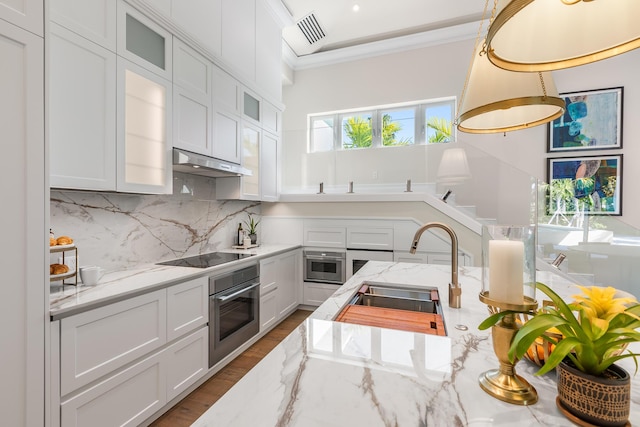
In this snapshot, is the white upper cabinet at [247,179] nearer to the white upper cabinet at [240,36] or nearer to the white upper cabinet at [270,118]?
the white upper cabinet at [270,118]

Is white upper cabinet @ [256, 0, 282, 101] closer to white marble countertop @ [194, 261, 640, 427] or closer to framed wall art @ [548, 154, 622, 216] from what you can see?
white marble countertop @ [194, 261, 640, 427]

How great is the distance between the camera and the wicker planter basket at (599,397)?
0.52 meters

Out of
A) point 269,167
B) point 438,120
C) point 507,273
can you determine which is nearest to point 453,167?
point 438,120

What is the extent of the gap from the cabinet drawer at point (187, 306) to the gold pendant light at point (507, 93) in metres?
1.85

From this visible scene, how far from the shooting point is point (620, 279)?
2.86 m

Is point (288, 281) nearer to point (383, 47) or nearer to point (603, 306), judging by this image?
point (603, 306)

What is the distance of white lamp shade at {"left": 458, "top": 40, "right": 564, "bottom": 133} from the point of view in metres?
1.00

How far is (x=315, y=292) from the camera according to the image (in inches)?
146

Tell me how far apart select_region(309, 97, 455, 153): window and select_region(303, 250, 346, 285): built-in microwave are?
1471mm

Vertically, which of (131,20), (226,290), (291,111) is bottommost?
(226,290)

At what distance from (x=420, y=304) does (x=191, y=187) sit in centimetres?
231

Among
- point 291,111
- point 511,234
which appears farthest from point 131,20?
point 291,111

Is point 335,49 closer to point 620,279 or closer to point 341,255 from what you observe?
point 341,255

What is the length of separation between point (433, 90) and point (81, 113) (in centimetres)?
422
